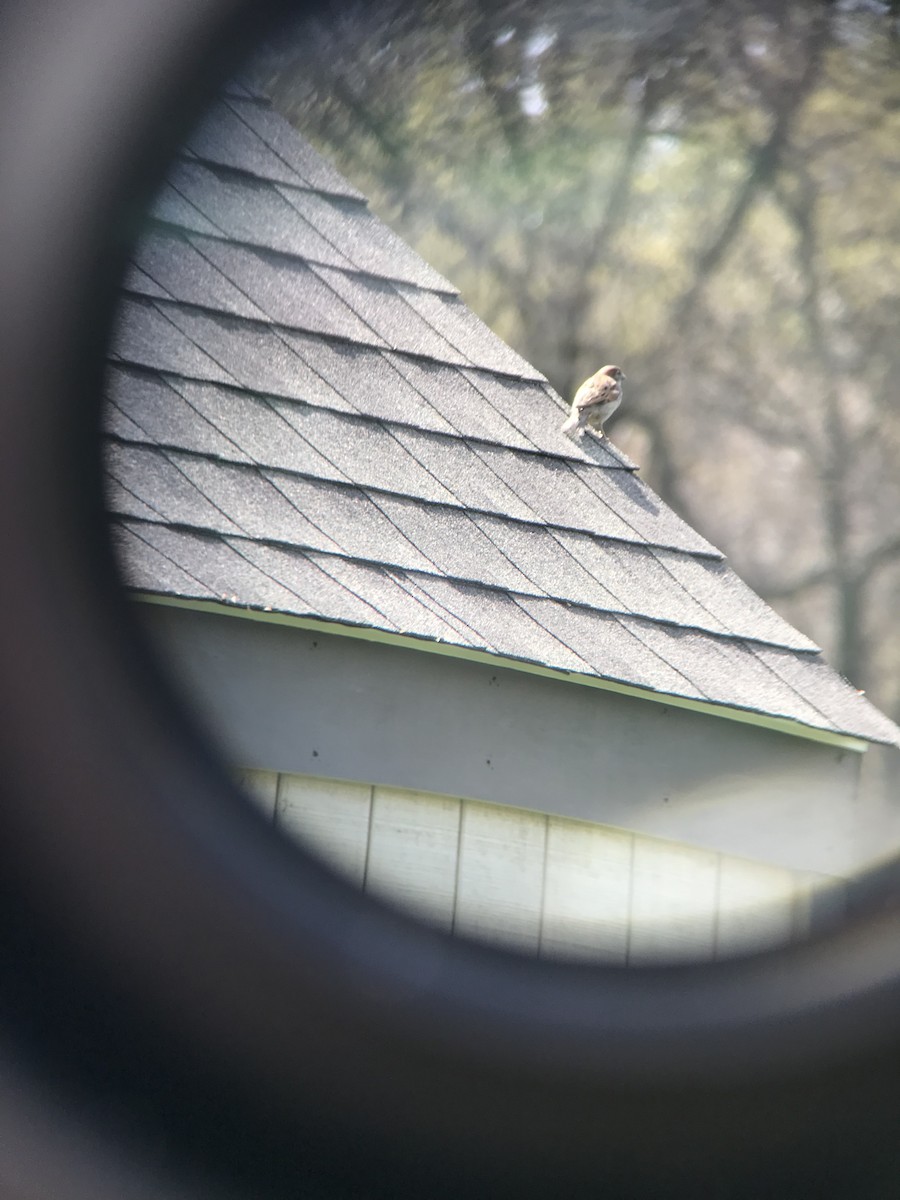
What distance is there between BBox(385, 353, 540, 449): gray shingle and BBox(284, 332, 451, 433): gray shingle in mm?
11

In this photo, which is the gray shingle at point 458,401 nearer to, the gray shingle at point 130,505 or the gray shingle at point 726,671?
the gray shingle at point 726,671

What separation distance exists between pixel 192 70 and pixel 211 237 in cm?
91

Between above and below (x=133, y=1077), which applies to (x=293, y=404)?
above

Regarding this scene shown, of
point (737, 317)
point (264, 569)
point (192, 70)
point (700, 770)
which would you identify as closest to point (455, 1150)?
point (192, 70)

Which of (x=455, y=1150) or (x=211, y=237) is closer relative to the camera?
(x=455, y=1150)

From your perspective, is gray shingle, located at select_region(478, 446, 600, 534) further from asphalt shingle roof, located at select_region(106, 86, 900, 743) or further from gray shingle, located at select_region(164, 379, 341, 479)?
gray shingle, located at select_region(164, 379, 341, 479)

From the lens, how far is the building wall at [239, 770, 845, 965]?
104 cm

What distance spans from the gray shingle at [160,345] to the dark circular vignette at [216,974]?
769 millimetres

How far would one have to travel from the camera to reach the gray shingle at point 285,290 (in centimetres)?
128

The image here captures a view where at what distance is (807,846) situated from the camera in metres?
1.24

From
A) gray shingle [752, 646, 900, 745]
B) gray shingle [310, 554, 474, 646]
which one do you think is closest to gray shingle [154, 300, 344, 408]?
gray shingle [310, 554, 474, 646]

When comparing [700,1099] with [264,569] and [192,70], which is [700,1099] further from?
[264,569]

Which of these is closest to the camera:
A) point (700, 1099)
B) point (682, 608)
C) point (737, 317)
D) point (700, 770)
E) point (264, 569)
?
point (700, 1099)

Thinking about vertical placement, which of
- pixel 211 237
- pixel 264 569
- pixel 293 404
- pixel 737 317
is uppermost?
pixel 737 317
